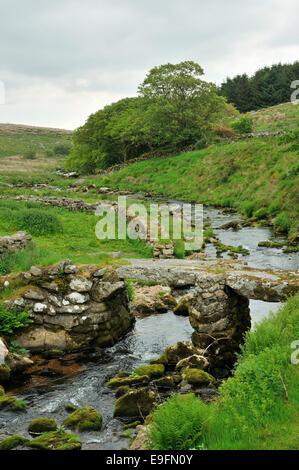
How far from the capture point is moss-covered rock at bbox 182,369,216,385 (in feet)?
34.2

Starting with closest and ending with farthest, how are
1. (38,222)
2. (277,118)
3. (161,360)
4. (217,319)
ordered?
(161,360)
(217,319)
(38,222)
(277,118)

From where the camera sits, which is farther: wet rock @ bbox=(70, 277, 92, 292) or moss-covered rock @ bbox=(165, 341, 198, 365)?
wet rock @ bbox=(70, 277, 92, 292)

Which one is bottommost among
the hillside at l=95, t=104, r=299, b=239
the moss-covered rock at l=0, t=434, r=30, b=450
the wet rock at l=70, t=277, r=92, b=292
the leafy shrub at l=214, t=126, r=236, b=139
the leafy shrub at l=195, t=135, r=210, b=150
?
the moss-covered rock at l=0, t=434, r=30, b=450

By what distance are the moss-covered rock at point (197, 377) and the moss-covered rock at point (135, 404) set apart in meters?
1.21

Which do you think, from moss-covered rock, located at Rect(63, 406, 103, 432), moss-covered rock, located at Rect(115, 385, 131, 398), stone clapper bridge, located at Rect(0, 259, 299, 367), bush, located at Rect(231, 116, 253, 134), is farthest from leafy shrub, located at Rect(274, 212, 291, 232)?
bush, located at Rect(231, 116, 253, 134)

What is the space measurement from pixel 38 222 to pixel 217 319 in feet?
50.0

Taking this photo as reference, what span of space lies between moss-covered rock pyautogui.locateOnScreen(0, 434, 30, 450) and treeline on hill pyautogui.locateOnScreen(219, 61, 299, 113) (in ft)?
296

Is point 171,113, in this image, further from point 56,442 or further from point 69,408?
point 56,442

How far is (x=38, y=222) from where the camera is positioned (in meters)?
24.5

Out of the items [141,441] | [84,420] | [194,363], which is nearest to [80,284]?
[194,363]

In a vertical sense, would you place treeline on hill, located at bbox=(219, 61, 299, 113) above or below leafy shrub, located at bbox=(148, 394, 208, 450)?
above

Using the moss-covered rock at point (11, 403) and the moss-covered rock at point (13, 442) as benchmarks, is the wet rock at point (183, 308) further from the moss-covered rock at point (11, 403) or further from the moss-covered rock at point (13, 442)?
the moss-covered rock at point (13, 442)

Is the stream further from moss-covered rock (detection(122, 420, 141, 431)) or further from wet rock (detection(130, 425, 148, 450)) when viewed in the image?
wet rock (detection(130, 425, 148, 450))

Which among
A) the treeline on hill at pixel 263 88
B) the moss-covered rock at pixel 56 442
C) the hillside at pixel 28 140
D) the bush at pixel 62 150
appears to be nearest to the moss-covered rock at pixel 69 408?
the moss-covered rock at pixel 56 442
